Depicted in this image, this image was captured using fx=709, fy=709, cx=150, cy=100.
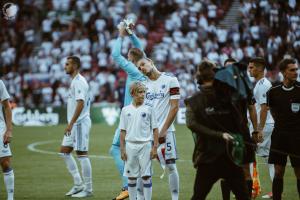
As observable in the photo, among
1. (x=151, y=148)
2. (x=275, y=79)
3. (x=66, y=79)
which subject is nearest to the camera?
(x=151, y=148)

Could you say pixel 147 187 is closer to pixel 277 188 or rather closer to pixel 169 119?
pixel 169 119

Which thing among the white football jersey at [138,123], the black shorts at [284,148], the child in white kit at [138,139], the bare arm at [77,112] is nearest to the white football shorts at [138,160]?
the child in white kit at [138,139]

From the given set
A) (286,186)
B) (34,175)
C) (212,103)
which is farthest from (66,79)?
(212,103)

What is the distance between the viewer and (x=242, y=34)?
35.2 m

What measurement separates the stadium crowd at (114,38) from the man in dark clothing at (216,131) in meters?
23.0

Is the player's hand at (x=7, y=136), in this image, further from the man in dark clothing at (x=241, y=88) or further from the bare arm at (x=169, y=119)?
the man in dark clothing at (x=241, y=88)

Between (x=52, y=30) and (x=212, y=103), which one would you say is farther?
(x=52, y=30)

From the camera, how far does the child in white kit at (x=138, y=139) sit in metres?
10.1

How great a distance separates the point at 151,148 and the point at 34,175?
5.99 m

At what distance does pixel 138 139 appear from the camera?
10.1 metres

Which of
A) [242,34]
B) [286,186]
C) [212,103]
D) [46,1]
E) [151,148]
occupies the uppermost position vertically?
[46,1]

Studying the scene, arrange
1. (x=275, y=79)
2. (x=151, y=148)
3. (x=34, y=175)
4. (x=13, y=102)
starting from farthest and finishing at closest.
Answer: (x=13, y=102), (x=275, y=79), (x=34, y=175), (x=151, y=148)

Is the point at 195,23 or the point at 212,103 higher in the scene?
the point at 195,23

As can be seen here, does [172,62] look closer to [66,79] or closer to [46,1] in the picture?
[66,79]
